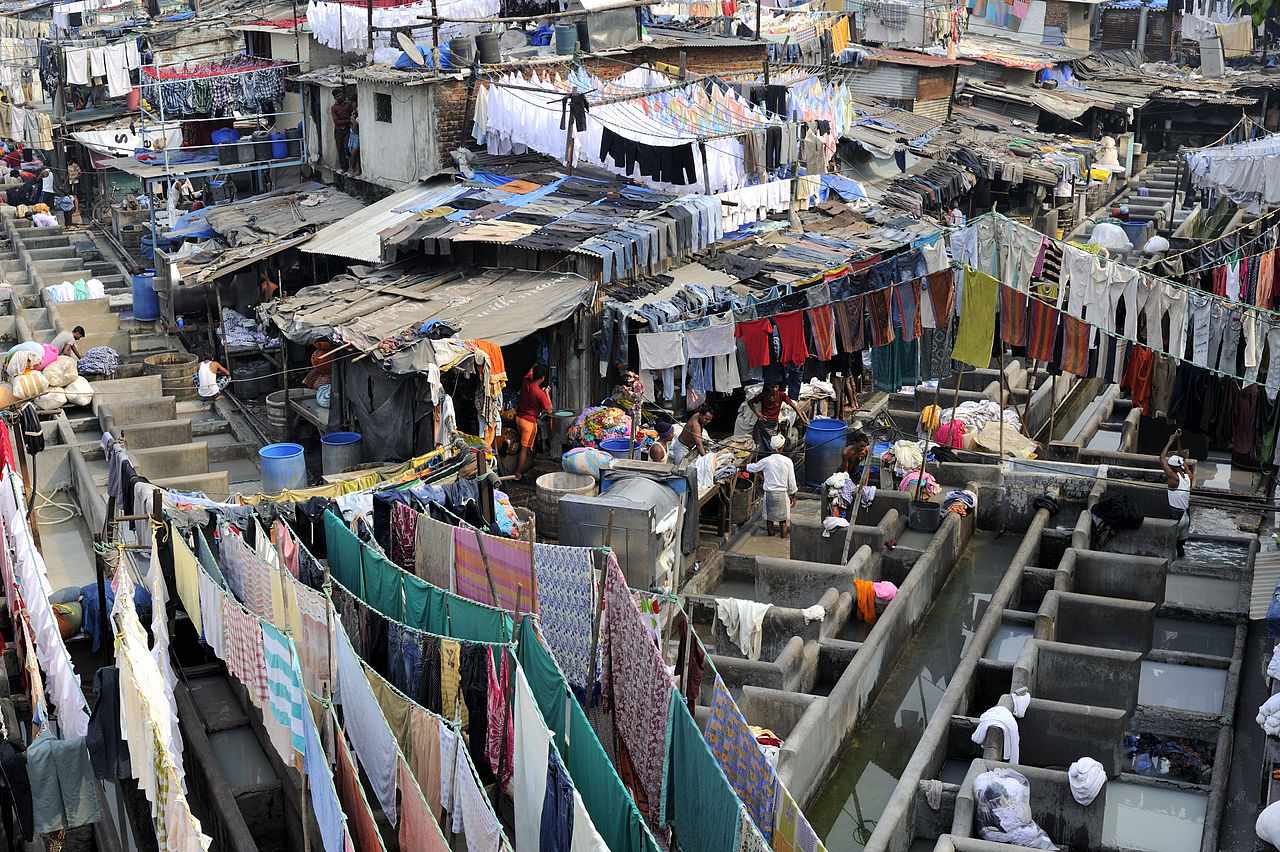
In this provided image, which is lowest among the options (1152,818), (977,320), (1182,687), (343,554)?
(1152,818)

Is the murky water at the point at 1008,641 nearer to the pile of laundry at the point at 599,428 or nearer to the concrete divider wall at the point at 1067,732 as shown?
the concrete divider wall at the point at 1067,732

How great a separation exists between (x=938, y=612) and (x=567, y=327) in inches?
210

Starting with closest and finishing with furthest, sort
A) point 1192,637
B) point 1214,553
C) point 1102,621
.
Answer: point 1102,621 < point 1192,637 < point 1214,553

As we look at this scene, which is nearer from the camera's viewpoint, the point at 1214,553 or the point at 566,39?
the point at 1214,553

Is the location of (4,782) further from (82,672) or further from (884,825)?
(884,825)

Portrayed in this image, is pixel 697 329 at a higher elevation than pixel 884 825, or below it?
higher

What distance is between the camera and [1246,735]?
13.2 m

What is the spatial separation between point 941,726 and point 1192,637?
4.46 meters

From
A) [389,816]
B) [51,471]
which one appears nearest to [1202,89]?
[51,471]

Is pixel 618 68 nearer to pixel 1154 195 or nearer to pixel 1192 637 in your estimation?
pixel 1192 637

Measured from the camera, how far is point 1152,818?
12555mm

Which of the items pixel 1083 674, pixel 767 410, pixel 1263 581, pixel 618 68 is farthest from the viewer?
pixel 618 68

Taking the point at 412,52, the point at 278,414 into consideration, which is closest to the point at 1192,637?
the point at 278,414

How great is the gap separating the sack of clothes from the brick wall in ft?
43.3
